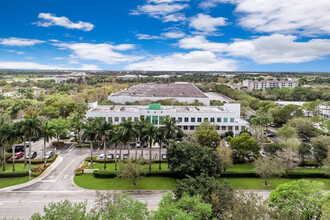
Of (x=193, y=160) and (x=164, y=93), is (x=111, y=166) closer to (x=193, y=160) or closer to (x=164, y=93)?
(x=193, y=160)

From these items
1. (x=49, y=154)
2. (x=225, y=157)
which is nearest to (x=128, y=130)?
(x=225, y=157)

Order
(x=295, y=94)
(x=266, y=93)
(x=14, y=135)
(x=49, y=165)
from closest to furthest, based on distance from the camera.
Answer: (x=14, y=135) < (x=49, y=165) < (x=295, y=94) < (x=266, y=93)

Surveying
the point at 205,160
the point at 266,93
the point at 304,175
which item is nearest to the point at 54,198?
the point at 205,160

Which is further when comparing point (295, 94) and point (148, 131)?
point (295, 94)

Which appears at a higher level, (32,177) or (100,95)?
(100,95)

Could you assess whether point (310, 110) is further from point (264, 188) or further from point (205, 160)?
point (205, 160)

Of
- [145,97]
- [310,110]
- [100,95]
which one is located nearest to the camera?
[310,110]

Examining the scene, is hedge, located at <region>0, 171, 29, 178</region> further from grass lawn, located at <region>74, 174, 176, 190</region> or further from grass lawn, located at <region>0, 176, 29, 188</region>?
grass lawn, located at <region>74, 174, 176, 190</region>

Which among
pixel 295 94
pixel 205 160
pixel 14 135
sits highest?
pixel 295 94
